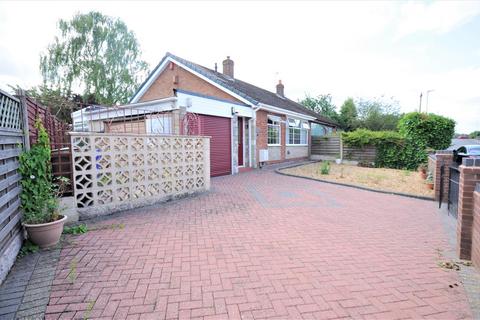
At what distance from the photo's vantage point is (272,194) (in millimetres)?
7391

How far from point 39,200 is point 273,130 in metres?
12.5

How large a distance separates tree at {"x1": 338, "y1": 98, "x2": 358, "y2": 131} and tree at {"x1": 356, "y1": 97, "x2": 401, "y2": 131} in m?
0.67

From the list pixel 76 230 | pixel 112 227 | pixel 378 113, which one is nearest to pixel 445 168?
pixel 112 227

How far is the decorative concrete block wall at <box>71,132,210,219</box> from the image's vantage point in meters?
4.85

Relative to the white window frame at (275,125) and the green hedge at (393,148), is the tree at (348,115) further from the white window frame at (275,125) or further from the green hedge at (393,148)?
the white window frame at (275,125)

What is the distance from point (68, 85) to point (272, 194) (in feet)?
75.0

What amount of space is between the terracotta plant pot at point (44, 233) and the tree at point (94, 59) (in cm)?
2129

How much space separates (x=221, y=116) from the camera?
34.7 feet

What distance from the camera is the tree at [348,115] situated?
100ft

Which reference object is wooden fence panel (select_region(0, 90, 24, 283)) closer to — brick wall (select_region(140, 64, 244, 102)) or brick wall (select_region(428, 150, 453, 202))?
brick wall (select_region(428, 150, 453, 202))

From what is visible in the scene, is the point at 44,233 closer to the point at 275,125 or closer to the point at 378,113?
the point at 275,125

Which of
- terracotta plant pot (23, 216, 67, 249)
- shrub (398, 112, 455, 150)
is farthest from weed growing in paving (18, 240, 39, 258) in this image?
shrub (398, 112, 455, 150)

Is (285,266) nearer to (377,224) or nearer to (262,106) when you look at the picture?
(377,224)

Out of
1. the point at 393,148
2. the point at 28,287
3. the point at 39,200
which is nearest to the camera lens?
the point at 28,287
